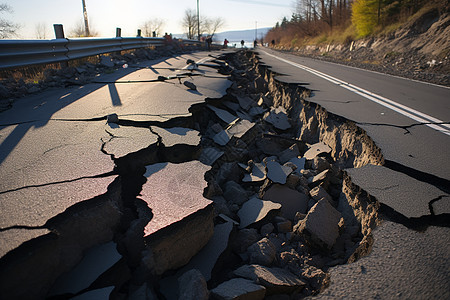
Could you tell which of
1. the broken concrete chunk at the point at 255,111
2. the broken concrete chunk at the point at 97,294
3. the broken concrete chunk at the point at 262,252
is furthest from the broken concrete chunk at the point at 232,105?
the broken concrete chunk at the point at 97,294

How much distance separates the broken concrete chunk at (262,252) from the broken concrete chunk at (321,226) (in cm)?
28

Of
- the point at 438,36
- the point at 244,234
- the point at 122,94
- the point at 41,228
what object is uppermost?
the point at 438,36

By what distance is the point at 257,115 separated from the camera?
5344 millimetres

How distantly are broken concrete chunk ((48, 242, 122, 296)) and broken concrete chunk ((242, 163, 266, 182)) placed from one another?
1.56 metres

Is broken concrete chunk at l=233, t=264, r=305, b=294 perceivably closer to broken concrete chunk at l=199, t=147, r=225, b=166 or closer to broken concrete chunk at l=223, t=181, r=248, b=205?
broken concrete chunk at l=223, t=181, r=248, b=205

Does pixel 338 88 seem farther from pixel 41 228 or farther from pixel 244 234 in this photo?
pixel 41 228

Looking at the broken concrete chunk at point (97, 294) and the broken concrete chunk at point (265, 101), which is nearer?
the broken concrete chunk at point (97, 294)

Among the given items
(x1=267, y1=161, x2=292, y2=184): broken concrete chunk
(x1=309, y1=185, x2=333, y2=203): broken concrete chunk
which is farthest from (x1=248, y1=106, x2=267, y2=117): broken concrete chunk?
(x1=309, y1=185, x2=333, y2=203): broken concrete chunk

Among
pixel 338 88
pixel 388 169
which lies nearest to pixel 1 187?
pixel 388 169

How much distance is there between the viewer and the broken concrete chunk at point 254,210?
209 cm

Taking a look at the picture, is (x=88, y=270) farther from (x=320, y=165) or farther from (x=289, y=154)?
(x=289, y=154)

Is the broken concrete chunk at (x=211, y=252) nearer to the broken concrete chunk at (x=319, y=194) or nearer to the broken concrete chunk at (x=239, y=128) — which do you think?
the broken concrete chunk at (x=319, y=194)

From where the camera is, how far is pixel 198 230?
1.61 m

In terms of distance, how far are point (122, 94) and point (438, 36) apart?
13155 millimetres
